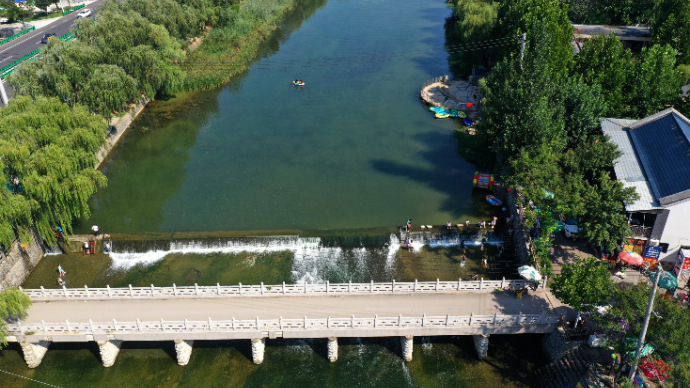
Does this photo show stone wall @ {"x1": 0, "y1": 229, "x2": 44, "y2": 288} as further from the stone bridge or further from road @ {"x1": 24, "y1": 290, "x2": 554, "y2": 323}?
road @ {"x1": 24, "y1": 290, "x2": 554, "y2": 323}

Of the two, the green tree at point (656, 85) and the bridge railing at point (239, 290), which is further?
the green tree at point (656, 85)

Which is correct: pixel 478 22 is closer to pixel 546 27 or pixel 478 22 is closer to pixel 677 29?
pixel 677 29

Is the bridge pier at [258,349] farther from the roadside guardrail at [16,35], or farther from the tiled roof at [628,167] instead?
the roadside guardrail at [16,35]

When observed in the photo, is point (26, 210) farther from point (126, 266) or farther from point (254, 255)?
point (254, 255)

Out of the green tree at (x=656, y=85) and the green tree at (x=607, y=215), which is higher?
the green tree at (x=656, y=85)

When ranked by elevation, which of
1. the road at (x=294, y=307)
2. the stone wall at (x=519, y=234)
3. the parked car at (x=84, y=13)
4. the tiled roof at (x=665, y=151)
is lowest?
the stone wall at (x=519, y=234)

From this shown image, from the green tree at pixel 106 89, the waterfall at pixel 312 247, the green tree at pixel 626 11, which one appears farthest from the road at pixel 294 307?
the green tree at pixel 626 11

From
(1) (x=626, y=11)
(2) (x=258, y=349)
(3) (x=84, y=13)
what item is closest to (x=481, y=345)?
(2) (x=258, y=349)
